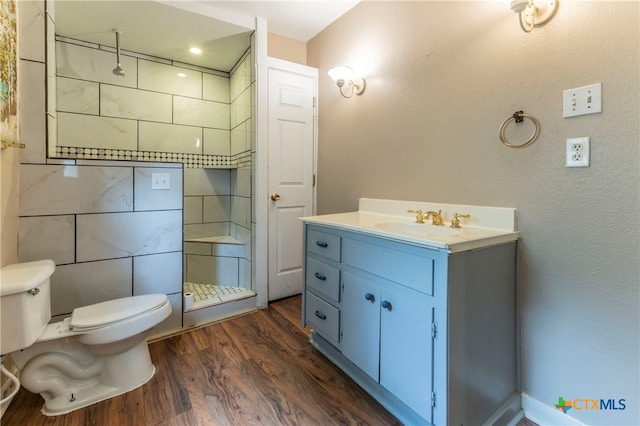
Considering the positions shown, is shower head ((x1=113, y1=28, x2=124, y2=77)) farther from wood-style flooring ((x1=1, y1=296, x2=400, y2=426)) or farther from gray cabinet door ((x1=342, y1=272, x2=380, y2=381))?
gray cabinet door ((x1=342, y1=272, x2=380, y2=381))

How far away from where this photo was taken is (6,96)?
1.30m

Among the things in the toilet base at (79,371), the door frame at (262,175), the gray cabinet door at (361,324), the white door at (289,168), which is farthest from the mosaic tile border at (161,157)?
the gray cabinet door at (361,324)

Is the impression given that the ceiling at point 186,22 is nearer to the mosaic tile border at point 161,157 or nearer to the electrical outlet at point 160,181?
the mosaic tile border at point 161,157

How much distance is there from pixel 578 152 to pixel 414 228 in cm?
75

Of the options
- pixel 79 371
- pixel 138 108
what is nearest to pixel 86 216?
pixel 79 371

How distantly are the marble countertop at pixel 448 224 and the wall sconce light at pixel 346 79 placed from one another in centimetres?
85

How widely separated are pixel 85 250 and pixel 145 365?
76cm

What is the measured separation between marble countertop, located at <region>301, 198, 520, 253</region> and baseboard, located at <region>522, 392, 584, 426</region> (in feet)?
2.40

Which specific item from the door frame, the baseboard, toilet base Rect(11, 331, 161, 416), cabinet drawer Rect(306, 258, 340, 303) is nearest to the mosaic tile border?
the door frame

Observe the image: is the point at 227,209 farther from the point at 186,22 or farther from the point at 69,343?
the point at 69,343

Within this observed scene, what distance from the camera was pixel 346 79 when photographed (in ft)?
→ 6.96

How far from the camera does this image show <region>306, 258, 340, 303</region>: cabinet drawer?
1570 millimetres

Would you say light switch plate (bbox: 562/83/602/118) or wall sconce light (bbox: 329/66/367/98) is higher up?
wall sconce light (bbox: 329/66/367/98)

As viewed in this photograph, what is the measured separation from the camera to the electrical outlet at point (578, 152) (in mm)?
1108
